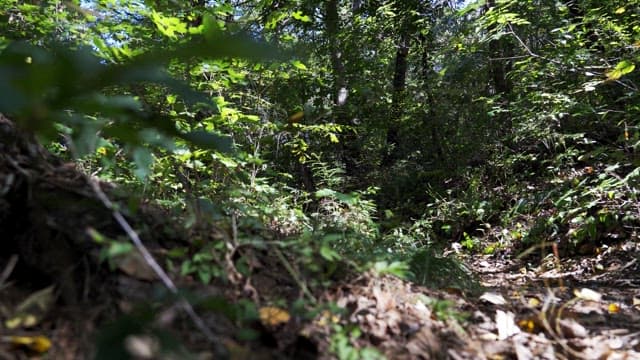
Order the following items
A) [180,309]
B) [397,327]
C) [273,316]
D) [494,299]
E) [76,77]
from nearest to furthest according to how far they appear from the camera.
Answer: [76,77], [180,309], [273,316], [397,327], [494,299]

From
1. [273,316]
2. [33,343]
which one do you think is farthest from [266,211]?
[33,343]

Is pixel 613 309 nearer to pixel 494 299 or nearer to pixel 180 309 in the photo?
pixel 494 299

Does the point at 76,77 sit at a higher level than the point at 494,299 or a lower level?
higher

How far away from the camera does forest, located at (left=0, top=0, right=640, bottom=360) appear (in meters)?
1.38

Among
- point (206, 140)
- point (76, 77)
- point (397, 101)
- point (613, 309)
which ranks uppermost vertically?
point (397, 101)

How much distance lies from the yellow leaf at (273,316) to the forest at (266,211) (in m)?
0.01

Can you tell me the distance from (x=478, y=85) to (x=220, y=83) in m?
6.14

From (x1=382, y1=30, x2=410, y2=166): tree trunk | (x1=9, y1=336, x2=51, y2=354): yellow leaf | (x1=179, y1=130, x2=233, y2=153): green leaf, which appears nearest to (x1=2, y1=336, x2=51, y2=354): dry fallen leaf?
(x1=9, y1=336, x2=51, y2=354): yellow leaf

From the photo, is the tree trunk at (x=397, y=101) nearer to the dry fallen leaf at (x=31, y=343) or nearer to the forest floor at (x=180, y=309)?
the forest floor at (x=180, y=309)

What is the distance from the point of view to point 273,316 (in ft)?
5.25

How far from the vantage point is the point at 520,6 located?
21.0 feet

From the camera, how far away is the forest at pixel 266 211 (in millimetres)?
1378

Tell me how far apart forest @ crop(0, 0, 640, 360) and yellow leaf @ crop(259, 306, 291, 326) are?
11 mm

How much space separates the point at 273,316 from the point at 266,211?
1.67 m
